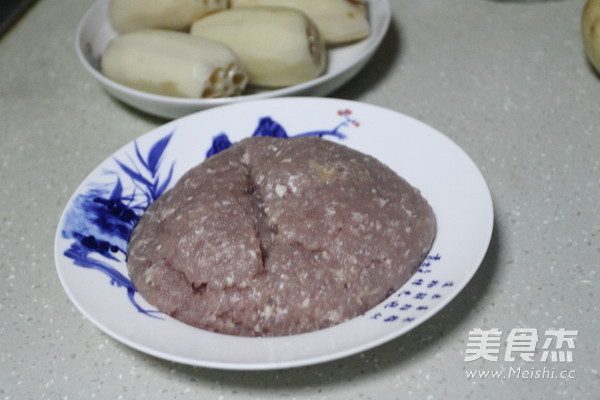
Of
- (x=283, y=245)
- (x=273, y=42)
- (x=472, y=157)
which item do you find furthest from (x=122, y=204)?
(x=472, y=157)

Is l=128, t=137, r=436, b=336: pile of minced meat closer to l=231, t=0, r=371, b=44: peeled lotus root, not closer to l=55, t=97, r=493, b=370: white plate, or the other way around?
l=55, t=97, r=493, b=370: white plate

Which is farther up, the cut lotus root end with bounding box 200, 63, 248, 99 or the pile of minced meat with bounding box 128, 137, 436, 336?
the pile of minced meat with bounding box 128, 137, 436, 336

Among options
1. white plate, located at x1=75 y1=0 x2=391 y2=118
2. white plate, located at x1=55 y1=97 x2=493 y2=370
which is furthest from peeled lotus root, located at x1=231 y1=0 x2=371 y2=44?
white plate, located at x1=55 y1=97 x2=493 y2=370

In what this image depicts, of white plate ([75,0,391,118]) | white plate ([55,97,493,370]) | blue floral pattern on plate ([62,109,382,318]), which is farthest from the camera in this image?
white plate ([75,0,391,118])

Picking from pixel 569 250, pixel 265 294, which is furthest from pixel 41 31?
pixel 569 250

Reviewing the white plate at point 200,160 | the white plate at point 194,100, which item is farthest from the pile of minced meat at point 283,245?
the white plate at point 194,100

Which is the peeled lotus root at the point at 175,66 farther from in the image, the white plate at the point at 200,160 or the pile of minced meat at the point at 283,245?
the pile of minced meat at the point at 283,245

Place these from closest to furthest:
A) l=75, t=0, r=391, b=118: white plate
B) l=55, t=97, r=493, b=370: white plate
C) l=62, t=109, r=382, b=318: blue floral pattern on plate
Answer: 1. l=55, t=97, r=493, b=370: white plate
2. l=62, t=109, r=382, b=318: blue floral pattern on plate
3. l=75, t=0, r=391, b=118: white plate

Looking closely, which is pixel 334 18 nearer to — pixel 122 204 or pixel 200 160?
pixel 200 160
